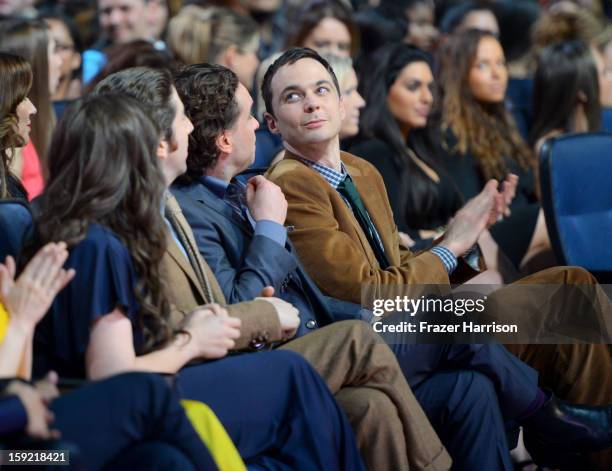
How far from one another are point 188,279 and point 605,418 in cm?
121

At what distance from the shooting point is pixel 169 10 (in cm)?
816

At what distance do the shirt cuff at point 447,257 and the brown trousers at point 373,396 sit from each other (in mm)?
545

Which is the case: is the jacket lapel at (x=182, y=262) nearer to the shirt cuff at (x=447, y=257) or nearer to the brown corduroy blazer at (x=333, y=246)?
the brown corduroy blazer at (x=333, y=246)

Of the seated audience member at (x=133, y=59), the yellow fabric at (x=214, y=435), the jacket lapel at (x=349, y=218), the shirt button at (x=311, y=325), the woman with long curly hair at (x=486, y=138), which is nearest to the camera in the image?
the yellow fabric at (x=214, y=435)

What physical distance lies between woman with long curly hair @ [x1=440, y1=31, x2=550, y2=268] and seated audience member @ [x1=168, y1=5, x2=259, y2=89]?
92 centimetres

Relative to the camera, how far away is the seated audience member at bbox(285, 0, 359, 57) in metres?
6.30

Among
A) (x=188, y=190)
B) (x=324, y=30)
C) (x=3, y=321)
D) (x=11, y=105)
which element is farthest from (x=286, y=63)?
(x=324, y=30)

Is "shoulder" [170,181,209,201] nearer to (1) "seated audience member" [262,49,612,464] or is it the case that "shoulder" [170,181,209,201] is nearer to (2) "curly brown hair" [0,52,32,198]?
(1) "seated audience member" [262,49,612,464]

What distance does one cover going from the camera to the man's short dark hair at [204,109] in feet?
10.8

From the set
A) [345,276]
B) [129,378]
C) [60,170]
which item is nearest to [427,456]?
[345,276]

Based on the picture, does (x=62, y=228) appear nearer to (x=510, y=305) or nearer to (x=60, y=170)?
(x=60, y=170)

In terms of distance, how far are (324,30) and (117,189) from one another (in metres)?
3.84

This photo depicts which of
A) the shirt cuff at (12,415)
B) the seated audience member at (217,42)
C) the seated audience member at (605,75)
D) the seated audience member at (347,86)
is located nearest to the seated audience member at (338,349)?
the shirt cuff at (12,415)

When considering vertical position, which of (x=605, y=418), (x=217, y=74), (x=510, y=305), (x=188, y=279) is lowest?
(x=605, y=418)
